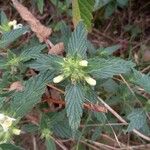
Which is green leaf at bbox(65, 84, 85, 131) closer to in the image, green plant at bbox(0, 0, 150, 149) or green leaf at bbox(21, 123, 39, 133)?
green plant at bbox(0, 0, 150, 149)

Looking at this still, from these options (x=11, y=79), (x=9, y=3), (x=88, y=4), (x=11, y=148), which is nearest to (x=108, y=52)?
(x=88, y=4)

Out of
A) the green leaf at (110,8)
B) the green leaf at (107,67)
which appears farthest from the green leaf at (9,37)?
the green leaf at (110,8)

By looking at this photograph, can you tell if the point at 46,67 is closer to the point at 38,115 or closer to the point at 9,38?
the point at 9,38

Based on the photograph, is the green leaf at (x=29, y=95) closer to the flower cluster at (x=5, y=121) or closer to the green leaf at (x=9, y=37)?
the flower cluster at (x=5, y=121)

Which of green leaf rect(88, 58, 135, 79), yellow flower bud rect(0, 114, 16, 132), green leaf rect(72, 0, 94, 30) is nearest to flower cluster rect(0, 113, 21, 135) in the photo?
yellow flower bud rect(0, 114, 16, 132)

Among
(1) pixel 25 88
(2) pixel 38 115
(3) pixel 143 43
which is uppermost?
(1) pixel 25 88
